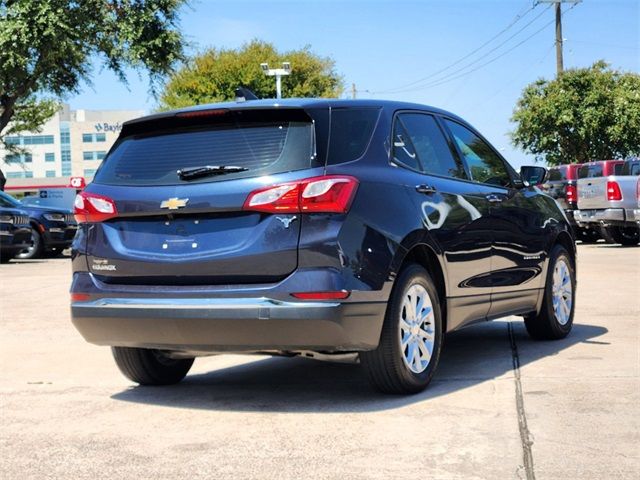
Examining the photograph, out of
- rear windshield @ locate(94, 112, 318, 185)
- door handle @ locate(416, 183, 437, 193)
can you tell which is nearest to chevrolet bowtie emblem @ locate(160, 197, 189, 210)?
rear windshield @ locate(94, 112, 318, 185)

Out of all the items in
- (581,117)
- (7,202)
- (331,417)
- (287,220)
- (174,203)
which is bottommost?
(331,417)

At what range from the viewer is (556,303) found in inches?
323

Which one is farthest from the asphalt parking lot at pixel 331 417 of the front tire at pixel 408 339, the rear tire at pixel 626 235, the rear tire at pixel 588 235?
the rear tire at pixel 588 235

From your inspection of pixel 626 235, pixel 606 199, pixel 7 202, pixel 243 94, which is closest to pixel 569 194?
pixel 626 235

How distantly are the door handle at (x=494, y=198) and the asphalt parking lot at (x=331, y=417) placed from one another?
1095mm

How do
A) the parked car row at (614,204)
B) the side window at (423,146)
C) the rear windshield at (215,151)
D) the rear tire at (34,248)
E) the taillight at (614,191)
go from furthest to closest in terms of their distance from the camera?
the rear tire at (34,248) → the taillight at (614,191) → the parked car row at (614,204) → the side window at (423,146) → the rear windshield at (215,151)

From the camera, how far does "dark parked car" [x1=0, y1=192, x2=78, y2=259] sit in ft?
76.6

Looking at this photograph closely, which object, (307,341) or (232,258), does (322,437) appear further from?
(232,258)

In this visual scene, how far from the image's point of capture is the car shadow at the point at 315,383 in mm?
6000

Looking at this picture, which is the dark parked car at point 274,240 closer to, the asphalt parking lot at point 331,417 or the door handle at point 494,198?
the asphalt parking lot at point 331,417

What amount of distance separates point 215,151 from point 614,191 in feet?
55.5

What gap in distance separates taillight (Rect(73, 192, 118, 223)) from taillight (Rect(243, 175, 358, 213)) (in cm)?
89

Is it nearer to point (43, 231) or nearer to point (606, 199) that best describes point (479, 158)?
point (606, 199)

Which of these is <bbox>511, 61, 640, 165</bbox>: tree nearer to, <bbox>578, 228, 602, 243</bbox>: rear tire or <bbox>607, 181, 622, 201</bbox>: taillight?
<bbox>578, 228, 602, 243</bbox>: rear tire
